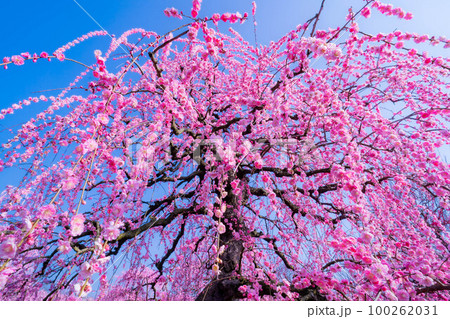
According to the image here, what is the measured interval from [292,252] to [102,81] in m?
3.84

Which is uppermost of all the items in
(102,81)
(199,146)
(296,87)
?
(296,87)

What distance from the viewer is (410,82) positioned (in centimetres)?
416

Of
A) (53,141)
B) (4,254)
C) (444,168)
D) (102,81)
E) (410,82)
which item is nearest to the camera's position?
(4,254)

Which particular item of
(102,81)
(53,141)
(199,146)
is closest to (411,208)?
(199,146)

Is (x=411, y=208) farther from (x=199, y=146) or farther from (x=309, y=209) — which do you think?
(x=199, y=146)

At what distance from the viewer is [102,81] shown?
2.16 metres

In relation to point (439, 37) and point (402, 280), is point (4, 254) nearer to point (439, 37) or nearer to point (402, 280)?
point (402, 280)

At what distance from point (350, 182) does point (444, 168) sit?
53.0 inches

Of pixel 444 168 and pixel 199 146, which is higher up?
pixel 199 146

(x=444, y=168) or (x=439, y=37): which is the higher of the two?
(x=439, y=37)

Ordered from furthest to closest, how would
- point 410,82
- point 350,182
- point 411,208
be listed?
point 410,82
point 411,208
point 350,182

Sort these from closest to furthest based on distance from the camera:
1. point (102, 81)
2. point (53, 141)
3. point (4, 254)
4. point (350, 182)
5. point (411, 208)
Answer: point (4, 254)
point (350, 182)
point (102, 81)
point (411, 208)
point (53, 141)

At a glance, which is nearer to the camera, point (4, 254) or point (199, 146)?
point (4, 254)

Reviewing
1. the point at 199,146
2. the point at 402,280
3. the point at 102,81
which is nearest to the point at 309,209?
the point at 402,280
